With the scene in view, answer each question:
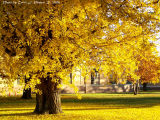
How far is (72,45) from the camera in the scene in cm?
1255

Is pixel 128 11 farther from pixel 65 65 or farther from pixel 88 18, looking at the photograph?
pixel 65 65

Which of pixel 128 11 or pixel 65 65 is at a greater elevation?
pixel 128 11

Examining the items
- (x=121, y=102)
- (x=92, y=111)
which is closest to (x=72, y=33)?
(x=92, y=111)

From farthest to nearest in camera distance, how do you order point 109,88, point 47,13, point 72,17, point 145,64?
point 109,88, point 145,64, point 72,17, point 47,13

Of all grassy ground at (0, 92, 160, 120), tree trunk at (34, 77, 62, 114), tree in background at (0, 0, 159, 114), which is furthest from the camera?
tree trunk at (34, 77, 62, 114)

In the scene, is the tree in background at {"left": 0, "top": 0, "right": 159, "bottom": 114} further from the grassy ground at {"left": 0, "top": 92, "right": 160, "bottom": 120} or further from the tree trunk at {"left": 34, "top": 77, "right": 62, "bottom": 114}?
the grassy ground at {"left": 0, "top": 92, "right": 160, "bottom": 120}

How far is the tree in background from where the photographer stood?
12430 mm

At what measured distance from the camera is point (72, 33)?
1273 cm

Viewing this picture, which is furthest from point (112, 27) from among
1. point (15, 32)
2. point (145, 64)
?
point (145, 64)

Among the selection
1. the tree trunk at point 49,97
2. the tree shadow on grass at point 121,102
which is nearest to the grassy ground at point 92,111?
the tree shadow on grass at point 121,102

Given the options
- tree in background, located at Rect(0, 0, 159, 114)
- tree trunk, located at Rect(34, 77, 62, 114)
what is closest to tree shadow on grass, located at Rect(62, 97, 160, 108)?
tree trunk, located at Rect(34, 77, 62, 114)

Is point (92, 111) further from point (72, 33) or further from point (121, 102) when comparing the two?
point (121, 102)

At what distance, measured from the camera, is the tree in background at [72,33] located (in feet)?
40.8

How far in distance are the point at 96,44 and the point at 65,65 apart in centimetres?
198
